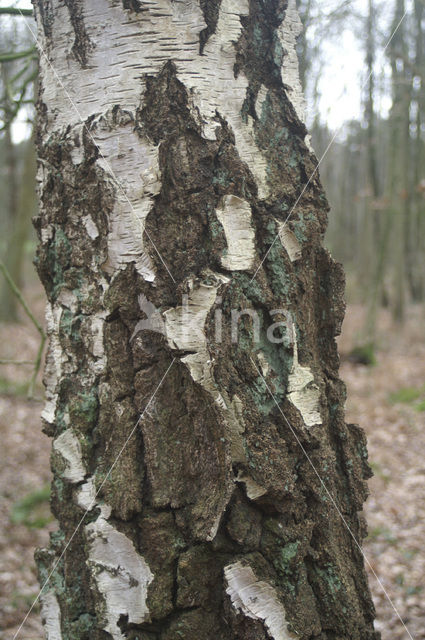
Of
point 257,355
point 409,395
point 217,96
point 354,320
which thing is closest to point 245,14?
point 217,96

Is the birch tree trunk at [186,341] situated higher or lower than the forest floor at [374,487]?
higher

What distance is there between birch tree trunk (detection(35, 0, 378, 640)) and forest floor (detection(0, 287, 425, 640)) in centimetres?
83

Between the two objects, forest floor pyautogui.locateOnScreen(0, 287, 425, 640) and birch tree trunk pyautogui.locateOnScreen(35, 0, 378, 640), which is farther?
forest floor pyautogui.locateOnScreen(0, 287, 425, 640)

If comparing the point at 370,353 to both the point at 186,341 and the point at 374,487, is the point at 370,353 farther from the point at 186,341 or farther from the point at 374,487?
the point at 186,341

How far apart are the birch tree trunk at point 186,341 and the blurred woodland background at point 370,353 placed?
477mm

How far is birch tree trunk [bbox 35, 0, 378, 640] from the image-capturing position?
4.26 ft

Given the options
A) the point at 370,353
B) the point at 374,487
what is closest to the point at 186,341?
the point at 374,487

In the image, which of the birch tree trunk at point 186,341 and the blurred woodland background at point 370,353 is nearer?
the birch tree trunk at point 186,341

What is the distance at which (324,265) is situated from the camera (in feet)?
4.89

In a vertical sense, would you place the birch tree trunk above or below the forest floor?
above

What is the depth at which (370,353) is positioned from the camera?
10570 millimetres

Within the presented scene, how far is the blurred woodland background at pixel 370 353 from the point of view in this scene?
11.0ft

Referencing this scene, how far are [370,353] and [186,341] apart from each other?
9889mm

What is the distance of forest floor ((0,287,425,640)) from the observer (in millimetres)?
3311
